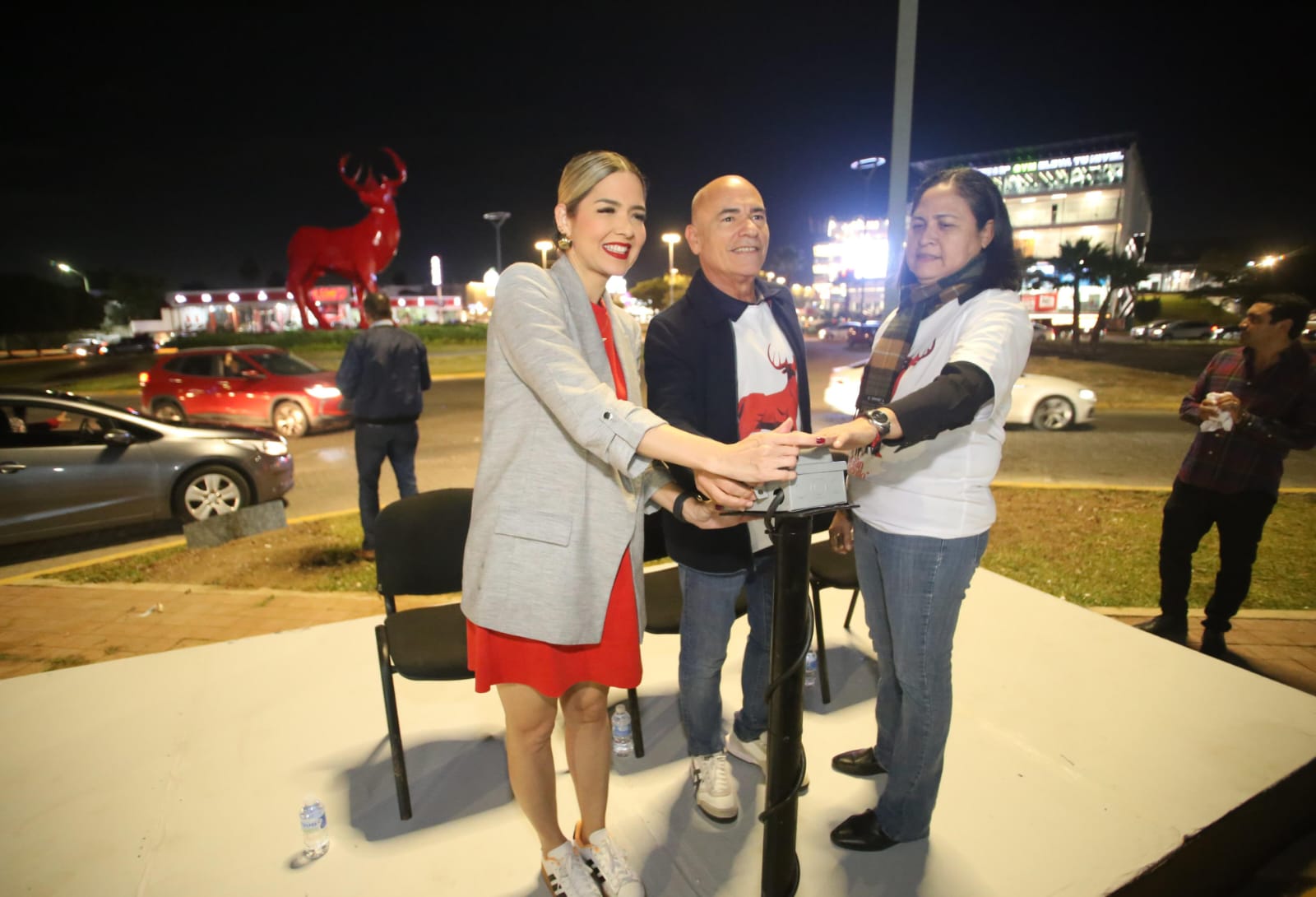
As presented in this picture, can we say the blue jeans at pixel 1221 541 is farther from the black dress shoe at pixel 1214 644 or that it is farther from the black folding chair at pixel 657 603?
the black folding chair at pixel 657 603

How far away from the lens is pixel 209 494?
236 inches

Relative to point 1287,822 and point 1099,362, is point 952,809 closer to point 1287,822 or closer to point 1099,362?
point 1287,822

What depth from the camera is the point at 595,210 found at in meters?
1.60

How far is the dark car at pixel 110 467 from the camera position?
523cm

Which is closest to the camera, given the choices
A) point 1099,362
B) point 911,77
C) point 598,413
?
point 598,413

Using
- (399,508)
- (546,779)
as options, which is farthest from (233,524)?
(546,779)

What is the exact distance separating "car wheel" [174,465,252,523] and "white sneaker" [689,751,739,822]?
17.1 ft

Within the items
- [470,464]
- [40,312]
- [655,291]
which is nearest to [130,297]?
[40,312]

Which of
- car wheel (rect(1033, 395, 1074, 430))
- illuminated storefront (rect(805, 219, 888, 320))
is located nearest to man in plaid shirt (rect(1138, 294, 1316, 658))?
car wheel (rect(1033, 395, 1074, 430))

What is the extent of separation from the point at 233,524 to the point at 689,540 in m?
5.20

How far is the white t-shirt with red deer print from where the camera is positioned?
Answer: 79.2 inches

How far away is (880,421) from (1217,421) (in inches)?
109

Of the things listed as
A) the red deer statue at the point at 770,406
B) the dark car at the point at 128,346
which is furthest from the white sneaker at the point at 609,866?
the dark car at the point at 128,346

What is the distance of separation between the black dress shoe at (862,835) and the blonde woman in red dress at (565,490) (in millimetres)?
768
